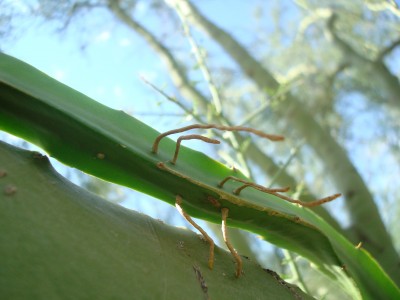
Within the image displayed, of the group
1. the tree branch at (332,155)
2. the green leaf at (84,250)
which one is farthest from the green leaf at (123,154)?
the tree branch at (332,155)

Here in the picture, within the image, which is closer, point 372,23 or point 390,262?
point 390,262

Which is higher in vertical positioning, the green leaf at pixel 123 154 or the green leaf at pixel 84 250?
the green leaf at pixel 123 154

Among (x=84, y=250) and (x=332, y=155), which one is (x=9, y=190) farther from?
(x=332, y=155)

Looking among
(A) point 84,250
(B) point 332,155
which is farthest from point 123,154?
(B) point 332,155

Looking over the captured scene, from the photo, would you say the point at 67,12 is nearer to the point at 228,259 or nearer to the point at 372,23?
the point at 228,259

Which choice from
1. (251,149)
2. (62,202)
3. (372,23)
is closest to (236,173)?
(62,202)

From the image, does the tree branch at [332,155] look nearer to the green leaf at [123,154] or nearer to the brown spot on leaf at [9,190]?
the green leaf at [123,154]

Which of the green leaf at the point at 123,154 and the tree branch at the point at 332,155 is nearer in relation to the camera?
the green leaf at the point at 123,154
